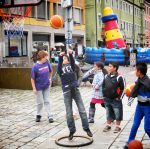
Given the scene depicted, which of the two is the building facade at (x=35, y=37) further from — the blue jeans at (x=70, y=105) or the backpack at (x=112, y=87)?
the blue jeans at (x=70, y=105)

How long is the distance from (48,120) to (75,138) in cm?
206

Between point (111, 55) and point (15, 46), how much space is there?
8740 millimetres

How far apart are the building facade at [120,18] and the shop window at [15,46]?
15410 mm

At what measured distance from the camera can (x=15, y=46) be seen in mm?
35969


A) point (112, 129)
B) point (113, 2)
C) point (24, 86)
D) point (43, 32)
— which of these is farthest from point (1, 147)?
point (113, 2)

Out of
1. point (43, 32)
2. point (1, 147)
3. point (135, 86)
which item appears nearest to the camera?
point (135, 86)

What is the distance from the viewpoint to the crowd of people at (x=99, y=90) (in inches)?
277

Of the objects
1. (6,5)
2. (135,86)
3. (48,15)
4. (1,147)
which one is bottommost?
(1,147)

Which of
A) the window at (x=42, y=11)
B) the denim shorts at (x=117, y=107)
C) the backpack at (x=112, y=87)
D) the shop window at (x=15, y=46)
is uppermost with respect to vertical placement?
the window at (x=42, y=11)

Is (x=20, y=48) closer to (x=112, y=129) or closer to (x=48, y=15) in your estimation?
(x=48, y=15)

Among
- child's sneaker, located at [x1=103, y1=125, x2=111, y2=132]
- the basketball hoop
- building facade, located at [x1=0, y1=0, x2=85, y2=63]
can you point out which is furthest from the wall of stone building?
building facade, located at [x1=0, y1=0, x2=85, y2=63]

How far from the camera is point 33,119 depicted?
1024 centimetres

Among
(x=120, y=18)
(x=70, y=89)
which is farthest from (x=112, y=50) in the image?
(x=120, y=18)

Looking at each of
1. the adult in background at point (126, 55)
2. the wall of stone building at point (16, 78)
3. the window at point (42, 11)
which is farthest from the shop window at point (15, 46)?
the wall of stone building at point (16, 78)
